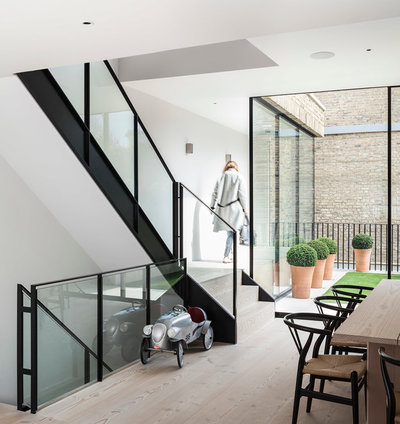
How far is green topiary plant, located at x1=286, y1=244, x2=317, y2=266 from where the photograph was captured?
23.6ft

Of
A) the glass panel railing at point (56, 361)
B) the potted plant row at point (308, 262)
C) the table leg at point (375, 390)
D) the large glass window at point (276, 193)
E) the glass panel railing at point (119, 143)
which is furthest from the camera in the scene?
the large glass window at point (276, 193)

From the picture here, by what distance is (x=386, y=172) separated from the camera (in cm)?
672

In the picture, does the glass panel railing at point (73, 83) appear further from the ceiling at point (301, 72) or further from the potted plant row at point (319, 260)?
the potted plant row at point (319, 260)

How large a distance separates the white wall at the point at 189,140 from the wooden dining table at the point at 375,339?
4.50 metres

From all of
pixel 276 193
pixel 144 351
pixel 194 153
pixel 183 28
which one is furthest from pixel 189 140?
pixel 183 28

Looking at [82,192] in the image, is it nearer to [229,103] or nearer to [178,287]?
[178,287]

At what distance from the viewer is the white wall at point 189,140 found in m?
7.38

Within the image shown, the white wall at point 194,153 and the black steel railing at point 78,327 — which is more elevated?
the white wall at point 194,153

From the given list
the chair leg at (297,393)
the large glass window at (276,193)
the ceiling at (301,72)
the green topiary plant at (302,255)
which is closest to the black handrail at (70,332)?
the chair leg at (297,393)

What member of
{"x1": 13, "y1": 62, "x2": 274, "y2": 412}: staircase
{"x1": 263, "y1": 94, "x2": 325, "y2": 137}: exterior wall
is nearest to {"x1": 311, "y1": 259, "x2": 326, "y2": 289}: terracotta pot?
{"x1": 13, "y1": 62, "x2": 274, "y2": 412}: staircase

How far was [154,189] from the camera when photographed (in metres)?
5.86

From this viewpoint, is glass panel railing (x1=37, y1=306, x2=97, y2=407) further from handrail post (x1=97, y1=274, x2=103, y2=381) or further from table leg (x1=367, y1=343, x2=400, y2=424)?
table leg (x1=367, y1=343, x2=400, y2=424)

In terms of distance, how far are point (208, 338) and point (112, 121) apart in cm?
240

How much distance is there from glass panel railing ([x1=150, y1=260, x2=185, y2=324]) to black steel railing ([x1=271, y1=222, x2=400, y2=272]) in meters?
1.98
